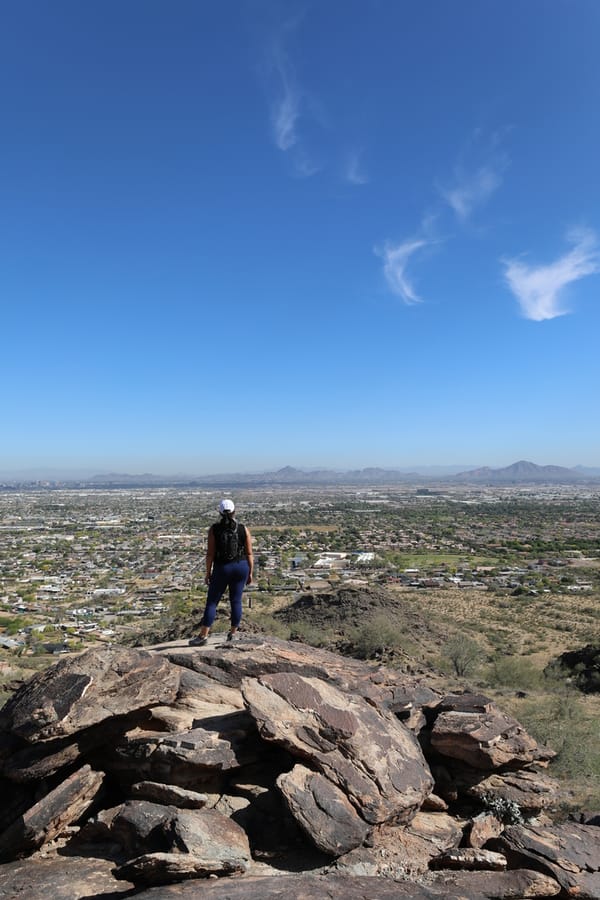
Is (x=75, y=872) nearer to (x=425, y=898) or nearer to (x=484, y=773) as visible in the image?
(x=425, y=898)

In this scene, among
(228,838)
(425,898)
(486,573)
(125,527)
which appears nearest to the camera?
(425,898)

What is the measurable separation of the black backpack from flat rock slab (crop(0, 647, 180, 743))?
2197mm

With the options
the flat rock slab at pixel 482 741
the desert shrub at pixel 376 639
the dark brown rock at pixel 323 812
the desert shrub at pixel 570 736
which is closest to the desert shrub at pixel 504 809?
the flat rock slab at pixel 482 741

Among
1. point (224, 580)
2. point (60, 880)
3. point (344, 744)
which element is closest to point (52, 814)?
point (60, 880)

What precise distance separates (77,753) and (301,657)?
13.0 feet

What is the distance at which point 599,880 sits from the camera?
21.4ft

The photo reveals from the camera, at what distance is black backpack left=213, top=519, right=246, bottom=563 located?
31.8 feet

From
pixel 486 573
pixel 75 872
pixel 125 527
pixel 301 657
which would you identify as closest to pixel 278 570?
pixel 486 573

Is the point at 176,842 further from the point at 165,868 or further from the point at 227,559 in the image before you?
the point at 227,559

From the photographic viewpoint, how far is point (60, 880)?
18.4ft

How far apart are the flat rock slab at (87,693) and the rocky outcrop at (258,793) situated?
0.8 inches

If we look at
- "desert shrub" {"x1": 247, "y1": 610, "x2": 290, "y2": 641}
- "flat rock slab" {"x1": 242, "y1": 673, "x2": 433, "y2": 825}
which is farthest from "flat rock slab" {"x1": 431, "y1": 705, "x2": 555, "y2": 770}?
"desert shrub" {"x1": 247, "y1": 610, "x2": 290, "y2": 641}

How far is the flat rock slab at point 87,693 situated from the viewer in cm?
678

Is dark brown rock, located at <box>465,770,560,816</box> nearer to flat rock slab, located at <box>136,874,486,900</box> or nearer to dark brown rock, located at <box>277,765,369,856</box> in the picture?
flat rock slab, located at <box>136,874,486,900</box>
